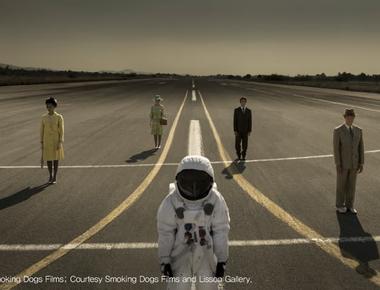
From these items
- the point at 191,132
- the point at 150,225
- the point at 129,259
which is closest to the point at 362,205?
the point at 150,225

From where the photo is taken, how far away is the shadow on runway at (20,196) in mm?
8516

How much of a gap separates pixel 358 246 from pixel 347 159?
6.81 ft

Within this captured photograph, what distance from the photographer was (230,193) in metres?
9.20

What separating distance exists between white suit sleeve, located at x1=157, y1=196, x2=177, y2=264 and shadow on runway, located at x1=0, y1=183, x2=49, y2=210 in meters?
5.70

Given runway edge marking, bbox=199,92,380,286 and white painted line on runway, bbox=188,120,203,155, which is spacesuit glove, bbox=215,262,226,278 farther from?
white painted line on runway, bbox=188,120,203,155

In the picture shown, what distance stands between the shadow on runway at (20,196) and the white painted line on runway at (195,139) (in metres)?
5.63

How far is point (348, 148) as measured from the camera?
26.2 feet

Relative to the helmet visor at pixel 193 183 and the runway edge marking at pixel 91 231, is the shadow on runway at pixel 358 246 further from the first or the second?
the runway edge marking at pixel 91 231

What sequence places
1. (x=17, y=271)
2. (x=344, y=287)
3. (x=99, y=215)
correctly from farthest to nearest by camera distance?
(x=99, y=215) → (x=17, y=271) → (x=344, y=287)

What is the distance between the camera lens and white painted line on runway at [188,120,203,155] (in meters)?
14.3

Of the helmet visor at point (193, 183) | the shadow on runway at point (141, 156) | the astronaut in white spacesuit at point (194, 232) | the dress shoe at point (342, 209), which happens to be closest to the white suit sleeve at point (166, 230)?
the astronaut in white spacesuit at point (194, 232)

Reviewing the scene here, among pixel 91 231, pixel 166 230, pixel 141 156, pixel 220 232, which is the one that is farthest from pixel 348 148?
pixel 141 156

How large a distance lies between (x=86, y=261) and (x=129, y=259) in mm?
601

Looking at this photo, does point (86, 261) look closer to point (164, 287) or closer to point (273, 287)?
point (164, 287)
